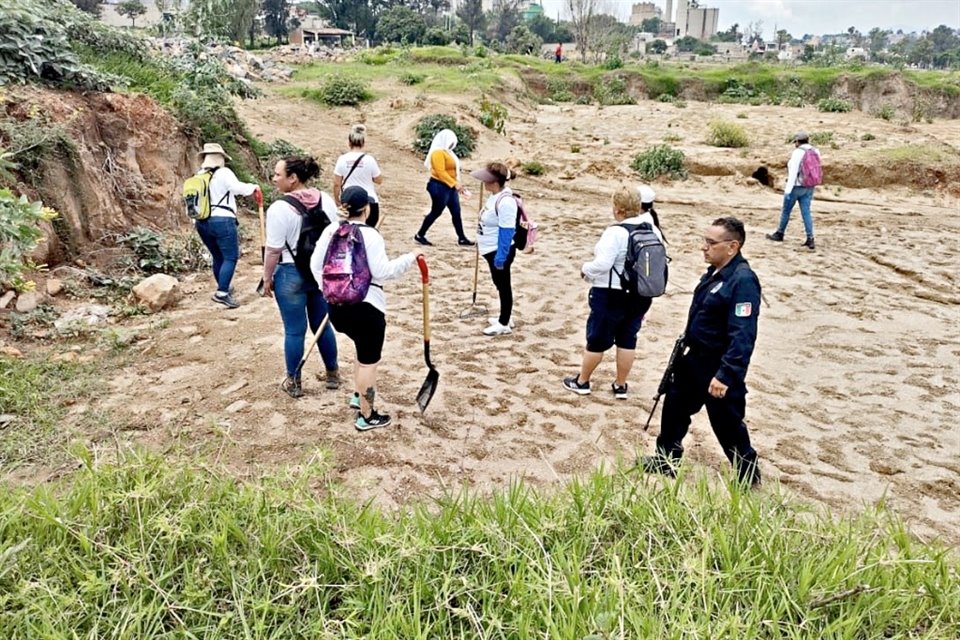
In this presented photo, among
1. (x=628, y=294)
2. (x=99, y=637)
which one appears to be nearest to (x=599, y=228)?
(x=628, y=294)

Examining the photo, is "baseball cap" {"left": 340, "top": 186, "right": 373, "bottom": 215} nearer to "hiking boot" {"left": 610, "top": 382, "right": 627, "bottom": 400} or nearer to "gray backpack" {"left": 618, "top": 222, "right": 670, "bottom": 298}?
"gray backpack" {"left": 618, "top": 222, "right": 670, "bottom": 298}

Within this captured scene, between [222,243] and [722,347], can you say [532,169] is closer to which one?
[222,243]

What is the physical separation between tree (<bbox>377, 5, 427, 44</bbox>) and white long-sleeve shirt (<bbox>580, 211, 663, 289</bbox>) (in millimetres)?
52050

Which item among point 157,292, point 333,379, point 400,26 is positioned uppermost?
point 400,26

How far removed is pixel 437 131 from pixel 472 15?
5607 cm

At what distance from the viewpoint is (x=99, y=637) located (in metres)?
2.24

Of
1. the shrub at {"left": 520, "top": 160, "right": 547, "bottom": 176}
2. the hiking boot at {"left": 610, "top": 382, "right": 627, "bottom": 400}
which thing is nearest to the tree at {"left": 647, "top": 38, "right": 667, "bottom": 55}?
the shrub at {"left": 520, "top": 160, "right": 547, "bottom": 176}

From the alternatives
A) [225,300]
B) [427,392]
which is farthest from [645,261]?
[225,300]

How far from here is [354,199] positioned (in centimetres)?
397

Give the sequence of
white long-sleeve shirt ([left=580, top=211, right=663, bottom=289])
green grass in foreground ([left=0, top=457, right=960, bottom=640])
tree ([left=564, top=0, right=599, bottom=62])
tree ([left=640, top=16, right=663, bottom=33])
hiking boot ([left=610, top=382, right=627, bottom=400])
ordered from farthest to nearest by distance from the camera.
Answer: tree ([left=640, top=16, right=663, bottom=33]) → tree ([left=564, top=0, right=599, bottom=62]) → hiking boot ([left=610, top=382, right=627, bottom=400]) → white long-sleeve shirt ([left=580, top=211, right=663, bottom=289]) → green grass in foreground ([left=0, top=457, right=960, bottom=640])

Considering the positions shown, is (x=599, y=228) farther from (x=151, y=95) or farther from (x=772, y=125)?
(x=772, y=125)

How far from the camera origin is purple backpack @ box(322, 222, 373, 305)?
3.98m

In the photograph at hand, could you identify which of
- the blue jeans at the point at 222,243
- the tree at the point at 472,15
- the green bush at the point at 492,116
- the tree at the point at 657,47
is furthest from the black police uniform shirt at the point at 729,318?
the tree at the point at 657,47

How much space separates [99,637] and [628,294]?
373 centimetres
